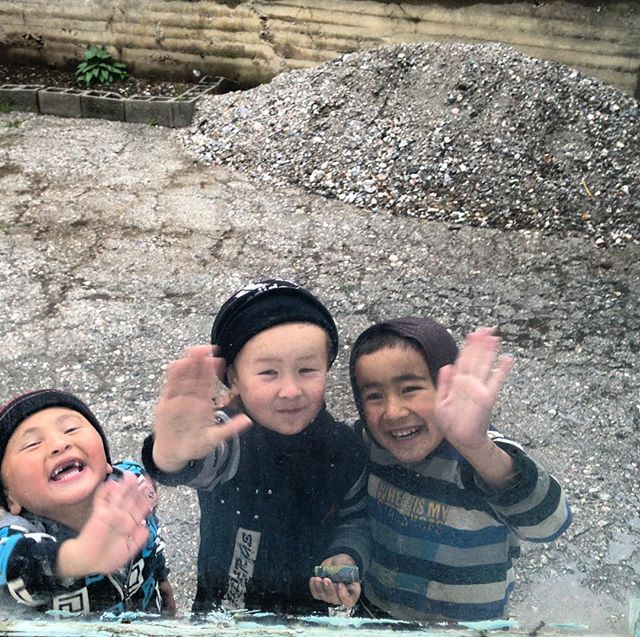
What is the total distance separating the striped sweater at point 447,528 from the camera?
2.88 feet

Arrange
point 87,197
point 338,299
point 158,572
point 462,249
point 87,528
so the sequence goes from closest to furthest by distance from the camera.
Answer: point 87,528 < point 158,572 < point 338,299 < point 462,249 < point 87,197

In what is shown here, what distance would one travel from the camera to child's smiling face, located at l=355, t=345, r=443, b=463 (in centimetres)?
85

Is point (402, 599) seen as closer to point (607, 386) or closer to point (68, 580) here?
point (68, 580)

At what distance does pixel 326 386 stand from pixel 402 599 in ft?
0.86

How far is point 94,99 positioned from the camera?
4.00m

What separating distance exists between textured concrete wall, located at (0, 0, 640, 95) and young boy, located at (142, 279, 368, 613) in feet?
Answer: 10.0

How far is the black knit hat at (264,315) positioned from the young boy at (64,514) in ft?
0.61

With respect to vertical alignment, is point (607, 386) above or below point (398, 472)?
above

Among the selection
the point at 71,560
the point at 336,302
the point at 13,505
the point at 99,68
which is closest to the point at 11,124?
the point at 99,68

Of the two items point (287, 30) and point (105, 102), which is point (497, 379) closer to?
point (105, 102)

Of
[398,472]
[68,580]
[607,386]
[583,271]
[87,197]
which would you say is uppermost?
[87,197]

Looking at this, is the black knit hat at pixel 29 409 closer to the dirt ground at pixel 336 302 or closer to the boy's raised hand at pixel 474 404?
the dirt ground at pixel 336 302

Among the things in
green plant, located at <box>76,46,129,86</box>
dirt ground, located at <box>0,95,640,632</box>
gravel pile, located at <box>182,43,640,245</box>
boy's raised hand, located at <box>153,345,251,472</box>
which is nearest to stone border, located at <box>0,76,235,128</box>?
green plant, located at <box>76,46,129,86</box>

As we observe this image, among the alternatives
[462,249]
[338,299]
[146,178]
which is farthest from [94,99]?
[338,299]
